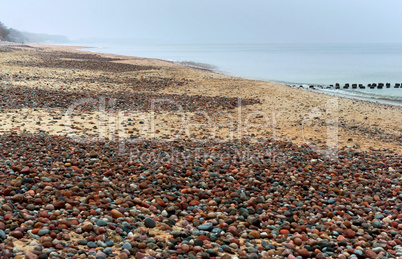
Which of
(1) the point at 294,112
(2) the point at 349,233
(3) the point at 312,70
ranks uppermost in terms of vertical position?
(3) the point at 312,70

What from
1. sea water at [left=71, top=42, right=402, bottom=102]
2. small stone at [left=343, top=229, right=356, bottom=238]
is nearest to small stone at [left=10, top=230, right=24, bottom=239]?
small stone at [left=343, top=229, right=356, bottom=238]

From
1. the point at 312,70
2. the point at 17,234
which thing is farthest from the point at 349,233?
the point at 312,70

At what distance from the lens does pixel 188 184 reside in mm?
6277

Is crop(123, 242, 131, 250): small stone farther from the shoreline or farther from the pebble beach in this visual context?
the shoreline

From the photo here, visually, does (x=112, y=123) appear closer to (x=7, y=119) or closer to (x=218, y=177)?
(x=7, y=119)

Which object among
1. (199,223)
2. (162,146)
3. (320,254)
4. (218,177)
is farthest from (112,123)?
(320,254)

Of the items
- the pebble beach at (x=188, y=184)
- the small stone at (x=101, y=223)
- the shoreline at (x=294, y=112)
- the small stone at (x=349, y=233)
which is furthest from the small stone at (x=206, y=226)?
the shoreline at (x=294, y=112)

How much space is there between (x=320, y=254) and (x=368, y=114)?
46.7 ft

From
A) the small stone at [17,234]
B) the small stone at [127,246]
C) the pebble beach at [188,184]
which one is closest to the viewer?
the small stone at [17,234]

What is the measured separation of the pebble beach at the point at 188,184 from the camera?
4219 mm

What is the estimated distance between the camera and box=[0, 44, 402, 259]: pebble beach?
422 centimetres

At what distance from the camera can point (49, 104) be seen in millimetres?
12562

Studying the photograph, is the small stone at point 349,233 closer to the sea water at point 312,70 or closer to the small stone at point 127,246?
the small stone at point 127,246

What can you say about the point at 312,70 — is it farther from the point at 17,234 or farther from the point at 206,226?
the point at 17,234
